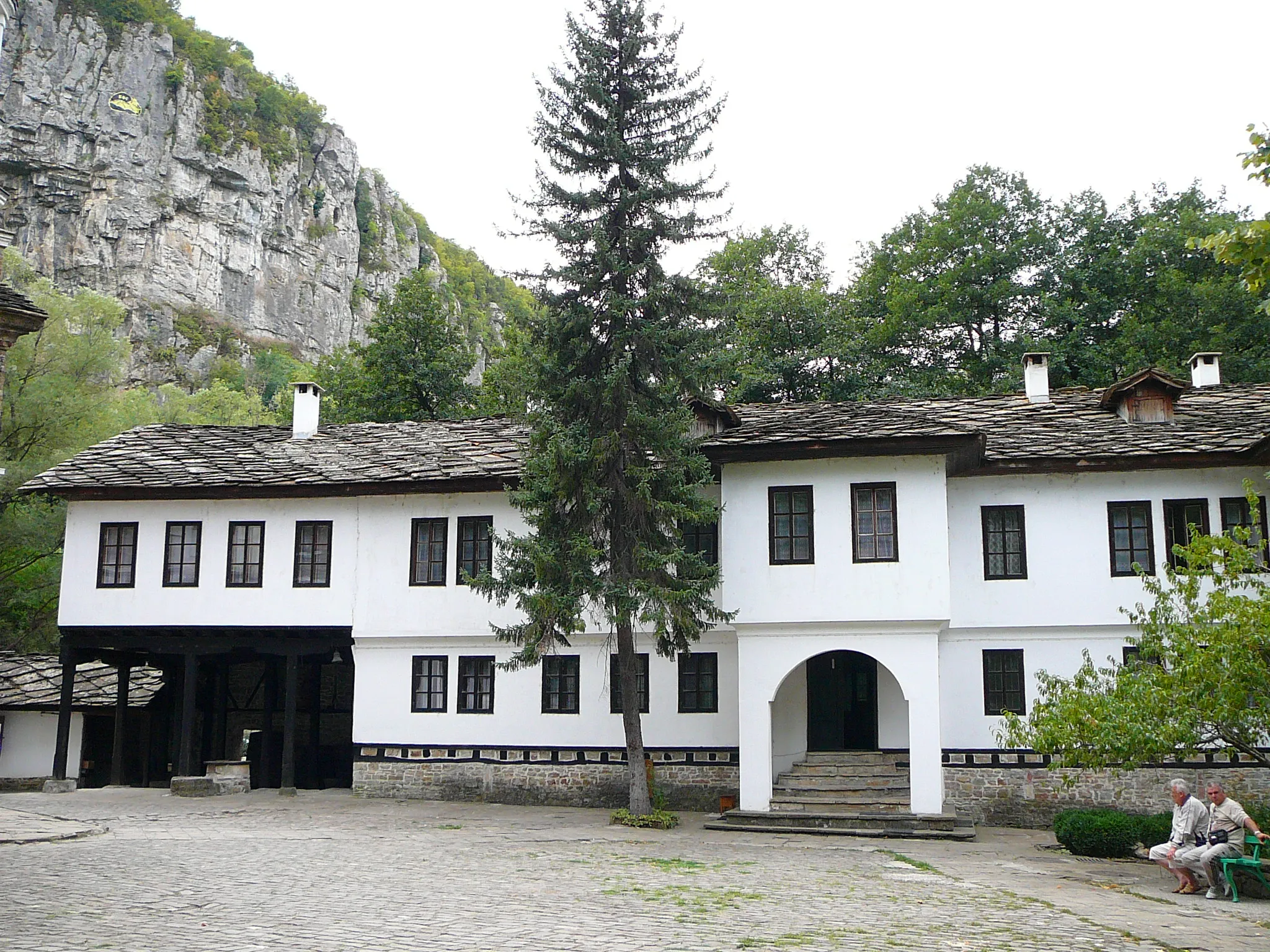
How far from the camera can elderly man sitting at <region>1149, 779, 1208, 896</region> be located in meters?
11.7

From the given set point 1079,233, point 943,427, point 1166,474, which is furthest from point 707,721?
point 1079,233

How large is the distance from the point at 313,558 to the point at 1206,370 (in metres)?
17.7

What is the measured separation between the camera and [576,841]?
14.9m

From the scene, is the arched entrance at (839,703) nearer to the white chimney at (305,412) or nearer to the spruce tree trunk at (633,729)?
the spruce tree trunk at (633,729)

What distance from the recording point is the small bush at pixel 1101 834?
1448 cm

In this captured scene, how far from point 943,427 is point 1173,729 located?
701 centimetres

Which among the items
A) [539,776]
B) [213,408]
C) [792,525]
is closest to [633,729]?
[539,776]

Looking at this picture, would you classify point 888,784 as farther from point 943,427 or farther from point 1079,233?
point 1079,233

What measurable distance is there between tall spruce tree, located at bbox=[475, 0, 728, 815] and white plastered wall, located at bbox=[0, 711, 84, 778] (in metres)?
→ 12.4

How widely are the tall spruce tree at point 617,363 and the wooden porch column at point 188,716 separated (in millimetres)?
7519

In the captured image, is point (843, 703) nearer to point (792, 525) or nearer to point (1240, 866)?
point (792, 525)

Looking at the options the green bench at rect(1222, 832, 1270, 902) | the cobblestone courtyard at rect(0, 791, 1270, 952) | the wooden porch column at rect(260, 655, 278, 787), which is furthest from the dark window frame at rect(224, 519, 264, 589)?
the green bench at rect(1222, 832, 1270, 902)

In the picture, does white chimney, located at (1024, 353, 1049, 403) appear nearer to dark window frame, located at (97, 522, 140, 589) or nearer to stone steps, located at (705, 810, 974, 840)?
stone steps, located at (705, 810, 974, 840)

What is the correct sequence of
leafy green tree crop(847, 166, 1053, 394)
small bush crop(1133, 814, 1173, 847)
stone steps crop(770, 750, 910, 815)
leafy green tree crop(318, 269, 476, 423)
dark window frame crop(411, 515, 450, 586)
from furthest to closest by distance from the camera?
leafy green tree crop(318, 269, 476, 423)
leafy green tree crop(847, 166, 1053, 394)
dark window frame crop(411, 515, 450, 586)
stone steps crop(770, 750, 910, 815)
small bush crop(1133, 814, 1173, 847)
